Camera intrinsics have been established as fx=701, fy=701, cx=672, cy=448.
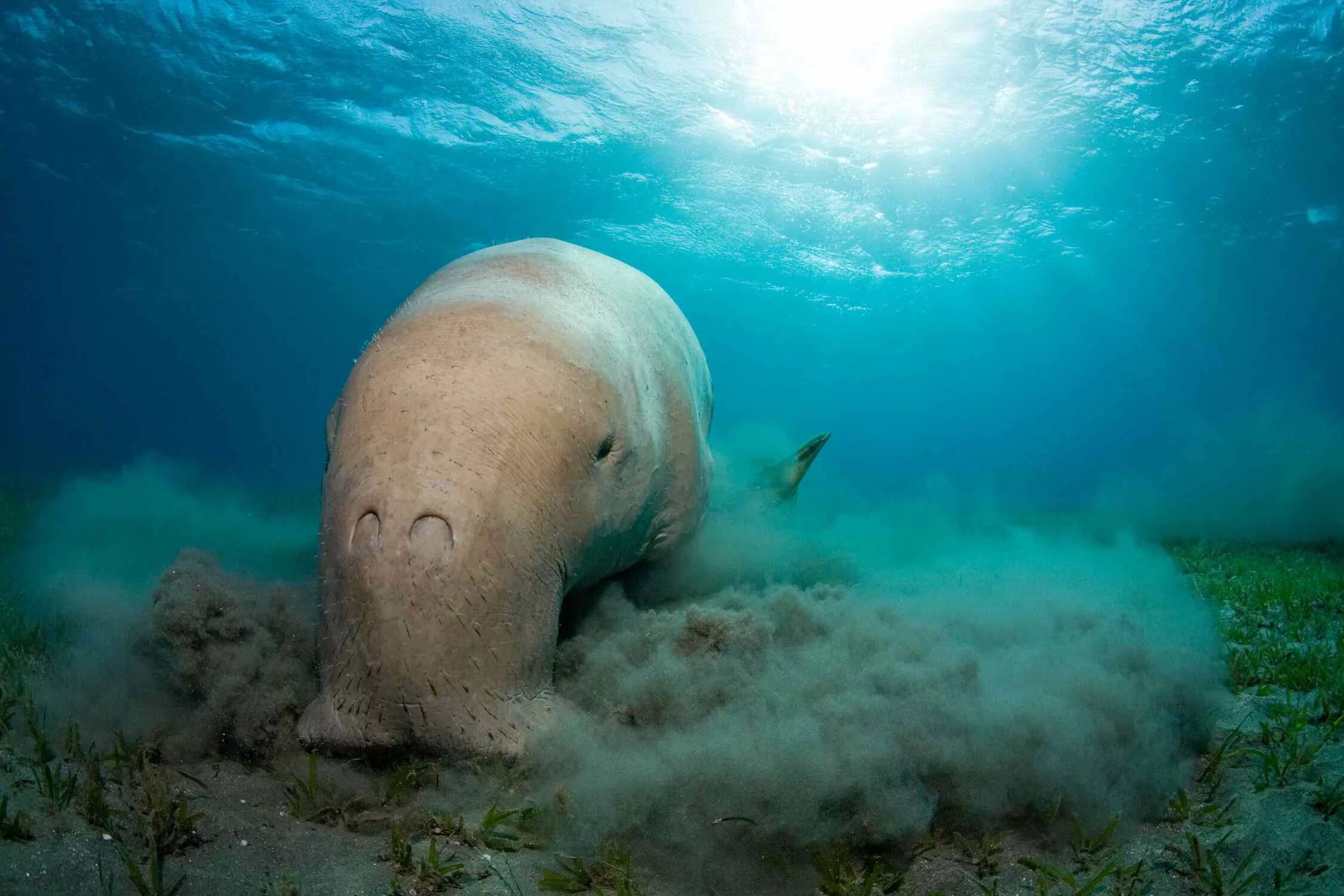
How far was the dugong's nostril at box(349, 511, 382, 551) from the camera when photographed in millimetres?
2307

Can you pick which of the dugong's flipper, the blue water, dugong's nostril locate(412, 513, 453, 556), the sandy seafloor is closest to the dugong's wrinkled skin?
dugong's nostril locate(412, 513, 453, 556)

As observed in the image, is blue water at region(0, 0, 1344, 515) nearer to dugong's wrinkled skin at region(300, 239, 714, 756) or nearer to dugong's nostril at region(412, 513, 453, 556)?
dugong's wrinkled skin at region(300, 239, 714, 756)

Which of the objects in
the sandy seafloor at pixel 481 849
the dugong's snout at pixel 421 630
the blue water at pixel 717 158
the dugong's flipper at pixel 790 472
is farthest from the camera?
the blue water at pixel 717 158

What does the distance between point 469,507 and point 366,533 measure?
340 millimetres

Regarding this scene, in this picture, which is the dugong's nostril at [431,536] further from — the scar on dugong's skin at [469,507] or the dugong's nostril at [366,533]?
the dugong's nostril at [366,533]

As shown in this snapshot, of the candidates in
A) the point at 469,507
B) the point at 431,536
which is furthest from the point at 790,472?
the point at 431,536

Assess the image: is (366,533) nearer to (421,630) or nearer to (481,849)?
(421,630)

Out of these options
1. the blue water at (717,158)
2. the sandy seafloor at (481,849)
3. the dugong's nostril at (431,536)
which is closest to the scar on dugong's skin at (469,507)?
the dugong's nostril at (431,536)

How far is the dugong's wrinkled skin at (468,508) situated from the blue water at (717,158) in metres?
14.9

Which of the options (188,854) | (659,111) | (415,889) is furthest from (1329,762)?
(659,111)

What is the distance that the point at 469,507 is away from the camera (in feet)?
7.84

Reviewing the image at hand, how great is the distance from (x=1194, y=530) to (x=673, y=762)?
1857 cm

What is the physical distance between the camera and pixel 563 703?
2695mm

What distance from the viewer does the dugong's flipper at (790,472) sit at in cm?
712
